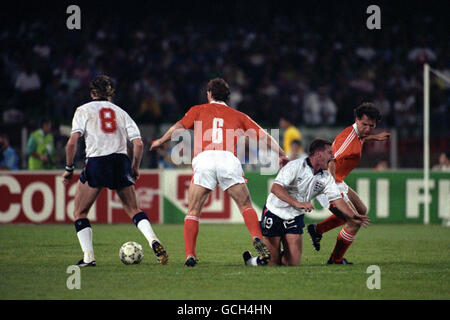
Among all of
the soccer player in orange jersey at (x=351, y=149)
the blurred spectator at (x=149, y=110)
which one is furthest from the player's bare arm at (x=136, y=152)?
the blurred spectator at (x=149, y=110)

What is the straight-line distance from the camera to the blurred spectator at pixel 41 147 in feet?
57.5

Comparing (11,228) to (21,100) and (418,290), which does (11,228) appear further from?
(418,290)

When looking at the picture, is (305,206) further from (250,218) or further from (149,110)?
(149,110)

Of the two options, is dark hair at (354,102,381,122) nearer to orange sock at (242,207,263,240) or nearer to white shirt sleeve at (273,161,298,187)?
white shirt sleeve at (273,161,298,187)

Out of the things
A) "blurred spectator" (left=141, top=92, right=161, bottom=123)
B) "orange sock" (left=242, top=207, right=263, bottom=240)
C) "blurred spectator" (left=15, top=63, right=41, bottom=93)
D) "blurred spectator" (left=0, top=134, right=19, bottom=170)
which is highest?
"blurred spectator" (left=15, top=63, right=41, bottom=93)

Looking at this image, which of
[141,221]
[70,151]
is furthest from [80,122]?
[141,221]

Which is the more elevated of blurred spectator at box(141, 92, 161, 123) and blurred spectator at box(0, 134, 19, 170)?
blurred spectator at box(141, 92, 161, 123)

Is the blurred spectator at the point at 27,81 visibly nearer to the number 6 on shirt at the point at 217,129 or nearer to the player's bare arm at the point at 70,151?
the player's bare arm at the point at 70,151

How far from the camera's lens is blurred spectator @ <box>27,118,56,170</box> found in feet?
57.5

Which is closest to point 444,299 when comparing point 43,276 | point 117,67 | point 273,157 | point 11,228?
point 43,276

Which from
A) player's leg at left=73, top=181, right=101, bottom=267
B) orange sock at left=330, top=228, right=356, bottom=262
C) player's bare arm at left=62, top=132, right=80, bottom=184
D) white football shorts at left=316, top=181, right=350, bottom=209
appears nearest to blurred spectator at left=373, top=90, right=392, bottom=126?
white football shorts at left=316, top=181, right=350, bottom=209

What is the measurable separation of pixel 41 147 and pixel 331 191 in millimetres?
10133

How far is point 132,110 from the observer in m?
20.6

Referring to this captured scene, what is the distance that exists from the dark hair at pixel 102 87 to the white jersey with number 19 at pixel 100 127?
0.36ft
